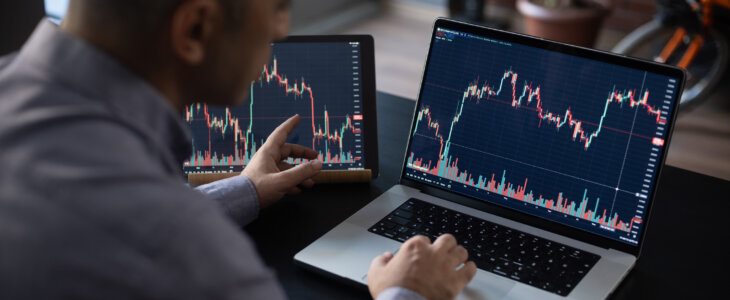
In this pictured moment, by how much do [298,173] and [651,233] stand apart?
1.84 ft

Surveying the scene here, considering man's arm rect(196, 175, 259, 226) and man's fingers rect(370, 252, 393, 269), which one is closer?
man's fingers rect(370, 252, 393, 269)

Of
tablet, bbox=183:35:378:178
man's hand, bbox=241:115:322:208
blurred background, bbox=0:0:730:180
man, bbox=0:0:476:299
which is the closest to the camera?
man, bbox=0:0:476:299

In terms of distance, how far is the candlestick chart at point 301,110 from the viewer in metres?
1.22

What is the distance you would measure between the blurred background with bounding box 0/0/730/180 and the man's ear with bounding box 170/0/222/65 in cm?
188

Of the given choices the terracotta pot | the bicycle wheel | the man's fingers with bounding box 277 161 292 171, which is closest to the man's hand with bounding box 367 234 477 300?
the man's fingers with bounding box 277 161 292 171

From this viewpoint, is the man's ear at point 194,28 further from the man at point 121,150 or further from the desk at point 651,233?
the desk at point 651,233

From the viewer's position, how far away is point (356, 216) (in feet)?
3.62

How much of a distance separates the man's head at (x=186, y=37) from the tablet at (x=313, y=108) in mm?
456

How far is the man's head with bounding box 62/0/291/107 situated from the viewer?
652 mm

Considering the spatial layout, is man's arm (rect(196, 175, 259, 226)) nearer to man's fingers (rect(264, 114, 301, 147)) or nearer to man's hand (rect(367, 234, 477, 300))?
man's fingers (rect(264, 114, 301, 147))

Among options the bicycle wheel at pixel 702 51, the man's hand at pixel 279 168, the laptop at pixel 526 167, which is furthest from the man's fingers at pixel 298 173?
the bicycle wheel at pixel 702 51

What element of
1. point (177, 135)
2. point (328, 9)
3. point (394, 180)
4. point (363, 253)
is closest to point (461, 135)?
point (394, 180)

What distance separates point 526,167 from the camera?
3.60ft

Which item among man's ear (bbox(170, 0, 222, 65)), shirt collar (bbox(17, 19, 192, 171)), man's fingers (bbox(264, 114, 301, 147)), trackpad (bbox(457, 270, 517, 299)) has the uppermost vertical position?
man's ear (bbox(170, 0, 222, 65))
